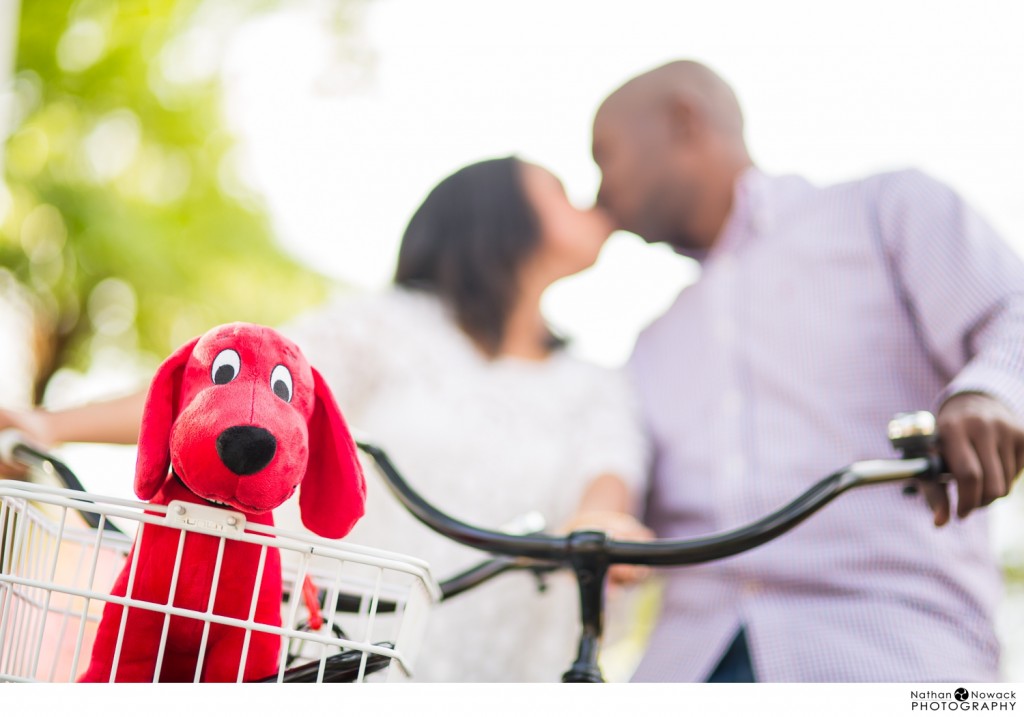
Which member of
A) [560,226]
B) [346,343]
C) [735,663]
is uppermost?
[560,226]

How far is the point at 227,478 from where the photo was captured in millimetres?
572

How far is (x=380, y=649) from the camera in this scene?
642 mm

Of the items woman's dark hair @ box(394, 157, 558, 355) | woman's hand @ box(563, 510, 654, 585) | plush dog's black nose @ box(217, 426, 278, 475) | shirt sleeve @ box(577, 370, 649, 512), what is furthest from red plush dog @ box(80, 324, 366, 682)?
woman's dark hair @ box(394, 157, 558, 355)

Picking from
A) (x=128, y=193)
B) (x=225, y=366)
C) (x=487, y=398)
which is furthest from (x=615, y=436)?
(x=128, y=193)

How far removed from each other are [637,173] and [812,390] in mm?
441

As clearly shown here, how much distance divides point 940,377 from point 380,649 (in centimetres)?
88

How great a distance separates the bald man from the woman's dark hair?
0.16m

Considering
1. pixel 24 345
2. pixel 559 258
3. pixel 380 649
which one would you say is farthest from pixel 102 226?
pixel 380 649

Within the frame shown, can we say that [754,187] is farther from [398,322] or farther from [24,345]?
[24,345]

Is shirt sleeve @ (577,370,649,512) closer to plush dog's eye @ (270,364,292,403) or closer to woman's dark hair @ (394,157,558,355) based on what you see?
woman's dark hair @ (394,157,558,355)

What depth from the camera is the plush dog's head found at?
1.87ft

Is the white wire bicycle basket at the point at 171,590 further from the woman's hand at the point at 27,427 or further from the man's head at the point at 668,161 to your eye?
the man's head at the point at 668,161

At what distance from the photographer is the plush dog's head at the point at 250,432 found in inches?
22.5

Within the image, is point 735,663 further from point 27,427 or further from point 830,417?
point 27,427
